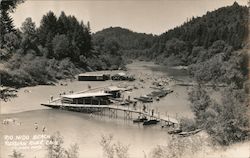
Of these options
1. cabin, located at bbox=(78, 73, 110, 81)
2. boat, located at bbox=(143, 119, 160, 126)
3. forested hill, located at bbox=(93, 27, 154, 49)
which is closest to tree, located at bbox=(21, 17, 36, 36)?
forested hill, located at bbox=(93, 27, 154, 49)

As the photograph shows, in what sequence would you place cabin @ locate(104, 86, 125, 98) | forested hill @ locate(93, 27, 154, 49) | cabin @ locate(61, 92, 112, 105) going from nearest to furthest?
forested hill @ locate(93, 27, 154, 49), cabin @ locate(61, 92, 112, 105), cabin @ locate(104, 86, 125, 98)

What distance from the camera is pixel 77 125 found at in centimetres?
2036

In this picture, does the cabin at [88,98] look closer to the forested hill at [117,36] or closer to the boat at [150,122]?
the boat at [150,122]

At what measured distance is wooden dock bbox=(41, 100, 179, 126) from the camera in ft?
72.4

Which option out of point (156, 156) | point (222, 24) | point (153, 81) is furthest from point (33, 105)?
point (222, 24)

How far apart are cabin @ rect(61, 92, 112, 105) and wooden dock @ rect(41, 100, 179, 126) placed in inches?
8.2

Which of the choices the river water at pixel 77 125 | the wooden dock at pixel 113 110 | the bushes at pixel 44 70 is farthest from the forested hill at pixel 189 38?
the wooden dock at pixel 113 110

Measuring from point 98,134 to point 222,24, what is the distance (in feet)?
66.6

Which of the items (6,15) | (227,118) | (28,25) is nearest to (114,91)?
(28,25)

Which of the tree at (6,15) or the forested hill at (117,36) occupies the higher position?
the forested hill at (117,36)

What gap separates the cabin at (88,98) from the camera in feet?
72.9

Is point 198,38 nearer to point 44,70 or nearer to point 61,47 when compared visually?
point 61,47

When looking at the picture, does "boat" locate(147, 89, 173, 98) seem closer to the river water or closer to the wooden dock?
the river water

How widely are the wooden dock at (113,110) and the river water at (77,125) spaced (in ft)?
0.98
